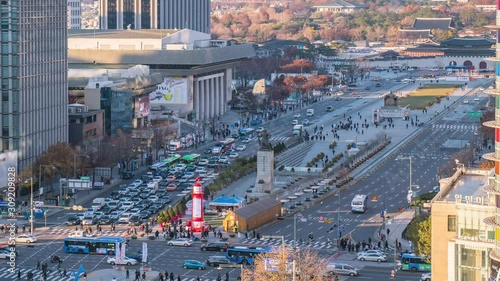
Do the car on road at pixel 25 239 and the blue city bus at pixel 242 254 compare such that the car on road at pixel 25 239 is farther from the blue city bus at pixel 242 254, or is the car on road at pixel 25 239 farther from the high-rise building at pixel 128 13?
the high-rise building at pixel 128 13

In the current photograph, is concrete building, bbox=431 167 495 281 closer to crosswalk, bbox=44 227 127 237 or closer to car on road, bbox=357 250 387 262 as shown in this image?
car on road, bbox=357 250 387 262

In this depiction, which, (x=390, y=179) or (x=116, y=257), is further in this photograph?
(x=390, y=179)

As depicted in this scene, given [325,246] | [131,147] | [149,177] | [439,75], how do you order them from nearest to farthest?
[325,246] → [149,177] → [131,147] → [439,75]

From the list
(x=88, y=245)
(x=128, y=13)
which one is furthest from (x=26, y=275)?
(x=128, y=13)

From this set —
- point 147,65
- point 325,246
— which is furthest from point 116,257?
point 147,65

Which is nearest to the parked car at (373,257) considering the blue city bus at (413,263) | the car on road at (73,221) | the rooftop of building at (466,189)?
the blue city bus at (413,263)

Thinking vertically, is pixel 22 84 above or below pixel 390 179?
above

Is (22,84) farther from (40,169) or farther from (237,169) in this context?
(237,169)
